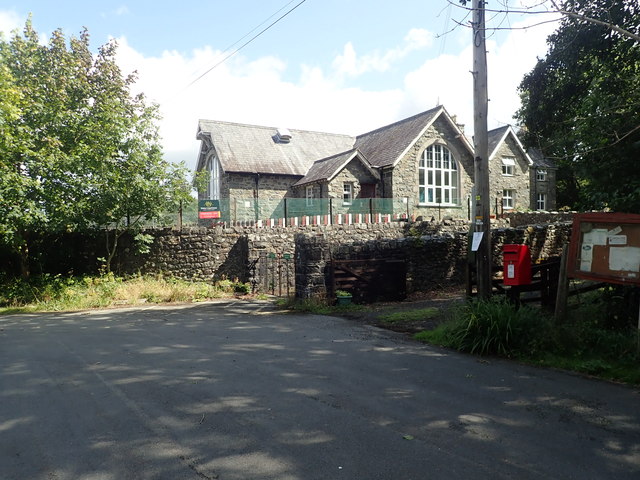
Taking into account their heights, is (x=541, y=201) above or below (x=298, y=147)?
below

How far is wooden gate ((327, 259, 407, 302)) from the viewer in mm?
12984

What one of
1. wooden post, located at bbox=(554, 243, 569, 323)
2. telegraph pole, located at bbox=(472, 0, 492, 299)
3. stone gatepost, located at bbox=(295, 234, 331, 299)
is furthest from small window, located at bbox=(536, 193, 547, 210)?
wooden post, located at bbox=(554, 243, 569, 323)

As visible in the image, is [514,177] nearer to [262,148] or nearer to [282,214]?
[262,148]

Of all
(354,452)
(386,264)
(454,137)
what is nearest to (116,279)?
(386,264)

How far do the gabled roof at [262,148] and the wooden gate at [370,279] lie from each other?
679 inches

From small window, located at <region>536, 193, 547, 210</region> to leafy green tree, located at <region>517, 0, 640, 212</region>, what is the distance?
2653 cm

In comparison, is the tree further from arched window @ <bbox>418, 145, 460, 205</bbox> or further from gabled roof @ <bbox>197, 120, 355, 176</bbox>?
arched window @ <bbox>418, 145, 460, 205</bbox>

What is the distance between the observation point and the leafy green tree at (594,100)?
7.68 m

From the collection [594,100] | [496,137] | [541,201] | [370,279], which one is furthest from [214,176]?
[541,201]

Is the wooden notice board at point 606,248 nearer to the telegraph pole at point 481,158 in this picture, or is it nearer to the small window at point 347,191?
the telegraph pole at point 481,158

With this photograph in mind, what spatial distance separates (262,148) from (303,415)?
28.3 meters

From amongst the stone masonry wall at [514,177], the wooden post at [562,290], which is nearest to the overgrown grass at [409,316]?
the wooden post at [562,290]

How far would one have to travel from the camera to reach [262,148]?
31.5 meters

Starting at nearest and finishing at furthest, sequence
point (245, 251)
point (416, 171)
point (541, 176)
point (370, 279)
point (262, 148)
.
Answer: point (370, 279), point (245, 251), point (416, 171), point (262, 148), point (541, 176)
